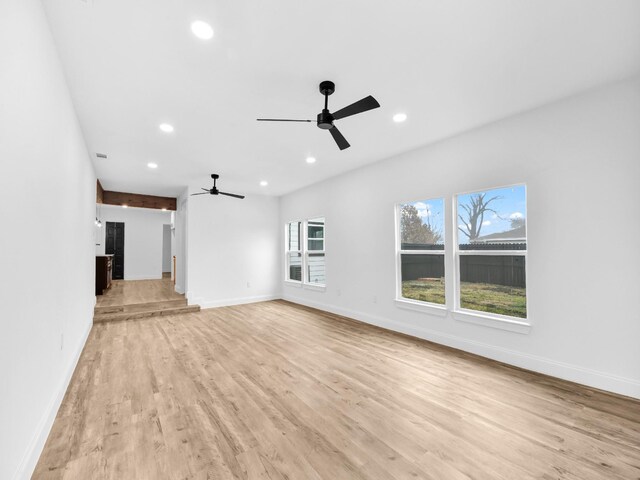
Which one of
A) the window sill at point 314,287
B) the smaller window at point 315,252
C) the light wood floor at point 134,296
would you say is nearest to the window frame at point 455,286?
the window sill at point 314,287

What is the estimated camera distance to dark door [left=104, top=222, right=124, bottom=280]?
35.8 ft

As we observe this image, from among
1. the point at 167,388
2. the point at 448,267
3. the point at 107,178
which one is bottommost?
the point at 167,388

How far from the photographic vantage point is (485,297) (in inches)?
153

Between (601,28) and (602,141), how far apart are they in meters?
1.18

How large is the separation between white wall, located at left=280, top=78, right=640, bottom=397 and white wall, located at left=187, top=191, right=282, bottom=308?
4.66 metres

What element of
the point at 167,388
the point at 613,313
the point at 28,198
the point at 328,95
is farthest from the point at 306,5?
the point at 613,313

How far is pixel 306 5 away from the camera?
6.22 feet

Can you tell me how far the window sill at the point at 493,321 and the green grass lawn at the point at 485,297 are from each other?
14 centimetres

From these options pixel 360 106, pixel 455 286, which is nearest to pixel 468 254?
pixel 455 286

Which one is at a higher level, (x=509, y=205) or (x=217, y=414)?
(x=509, y=205)

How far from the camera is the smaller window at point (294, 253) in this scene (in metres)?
7.77

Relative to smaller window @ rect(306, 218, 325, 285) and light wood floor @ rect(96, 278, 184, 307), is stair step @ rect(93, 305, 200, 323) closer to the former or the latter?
light wood floor @ rect(96, 278, 184, 307)

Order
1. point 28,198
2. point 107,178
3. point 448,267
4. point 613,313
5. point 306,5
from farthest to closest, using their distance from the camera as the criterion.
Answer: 1. point 107,178
2. point 448,267
3. point 613,313
4. point 306,5
5. point 28,198

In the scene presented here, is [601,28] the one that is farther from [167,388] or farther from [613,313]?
[167,388]
